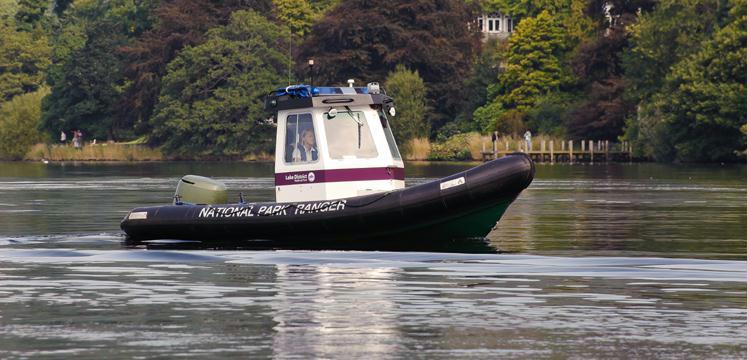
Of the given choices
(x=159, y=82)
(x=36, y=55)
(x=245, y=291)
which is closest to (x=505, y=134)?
(x=159, y=82)

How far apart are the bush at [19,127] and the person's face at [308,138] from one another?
376 feet

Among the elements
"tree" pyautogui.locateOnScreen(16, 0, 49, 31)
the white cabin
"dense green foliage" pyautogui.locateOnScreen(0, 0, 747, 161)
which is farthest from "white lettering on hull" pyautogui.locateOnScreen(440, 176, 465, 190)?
"tree" pyautogui.locateOnScreen(16, 0, 49, 31)

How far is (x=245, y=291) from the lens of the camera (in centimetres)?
2388

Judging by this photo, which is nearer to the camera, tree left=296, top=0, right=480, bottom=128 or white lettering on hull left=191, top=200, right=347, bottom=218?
white lettering on hull left=191, top=200, right=347, bottom=218

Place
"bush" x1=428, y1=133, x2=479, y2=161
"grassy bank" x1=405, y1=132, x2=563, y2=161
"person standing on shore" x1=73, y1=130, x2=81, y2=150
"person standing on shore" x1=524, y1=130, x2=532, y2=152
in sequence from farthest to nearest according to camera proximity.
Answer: "person standing on shore" x1=73, y1=130, x2=81, y2=150, "grassy bank" x1=405, y1=132, x2=563, y2=161, "bush" x1=428, y1=133, x2=479, y2=161, "person standing on shore" x1=524, y1=130, x2=532, y2=152

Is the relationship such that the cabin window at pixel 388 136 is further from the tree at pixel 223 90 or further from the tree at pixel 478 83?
the tree at pixel 223 90

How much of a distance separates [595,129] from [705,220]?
7914 centimetres

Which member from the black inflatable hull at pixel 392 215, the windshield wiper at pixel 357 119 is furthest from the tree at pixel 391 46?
the black inflatable hull at pixel 392 215

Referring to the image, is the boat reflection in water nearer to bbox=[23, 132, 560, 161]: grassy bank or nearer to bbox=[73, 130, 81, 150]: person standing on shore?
bbox=[23, 132, 560, 161]: grassy bank

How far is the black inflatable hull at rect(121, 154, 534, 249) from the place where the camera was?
30.8m

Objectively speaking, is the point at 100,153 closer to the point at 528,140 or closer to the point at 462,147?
the point at 462,147

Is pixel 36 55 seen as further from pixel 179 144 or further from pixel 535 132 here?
pixel 535 132

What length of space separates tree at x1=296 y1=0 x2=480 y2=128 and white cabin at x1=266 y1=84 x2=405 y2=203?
321 ft

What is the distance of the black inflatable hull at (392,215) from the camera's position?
30.8 meters
